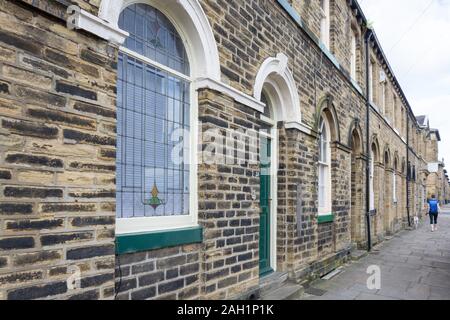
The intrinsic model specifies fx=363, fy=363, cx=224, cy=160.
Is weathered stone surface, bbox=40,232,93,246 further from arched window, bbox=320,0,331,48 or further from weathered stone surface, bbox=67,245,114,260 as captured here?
arched window, bbox=320,0,331,48

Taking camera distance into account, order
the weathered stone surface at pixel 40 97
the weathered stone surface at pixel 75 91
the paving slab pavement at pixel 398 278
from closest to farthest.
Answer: the weathered stone surface at pixel 40 97 → the weathered stone surface at pixel 75 91 → the paving slab pavement at pixel 398 278

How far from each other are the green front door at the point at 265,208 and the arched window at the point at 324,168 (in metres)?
2.57

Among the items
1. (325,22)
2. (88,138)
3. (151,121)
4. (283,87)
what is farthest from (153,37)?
(325,22)

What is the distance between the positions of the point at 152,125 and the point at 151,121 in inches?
1.7

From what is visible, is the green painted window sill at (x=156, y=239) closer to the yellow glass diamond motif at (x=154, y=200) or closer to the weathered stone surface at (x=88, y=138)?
the yellow glass diamond motif at (x=154, y=200)

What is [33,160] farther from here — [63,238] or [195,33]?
[195,33]

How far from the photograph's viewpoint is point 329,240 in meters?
8.23

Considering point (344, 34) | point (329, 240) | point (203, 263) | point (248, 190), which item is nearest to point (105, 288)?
point (203, 263)

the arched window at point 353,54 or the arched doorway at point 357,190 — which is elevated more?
the arched window at point 353,54

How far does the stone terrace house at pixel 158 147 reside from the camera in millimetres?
2443

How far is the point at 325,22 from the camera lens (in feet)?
28.9

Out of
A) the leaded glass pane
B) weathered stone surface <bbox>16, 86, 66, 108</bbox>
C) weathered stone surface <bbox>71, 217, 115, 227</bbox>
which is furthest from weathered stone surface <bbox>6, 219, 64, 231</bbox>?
the leaded glass pane

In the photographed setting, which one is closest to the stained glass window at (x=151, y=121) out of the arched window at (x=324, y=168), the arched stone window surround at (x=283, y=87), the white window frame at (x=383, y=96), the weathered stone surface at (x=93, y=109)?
the weathered stone surface at (x=93, y=109)
